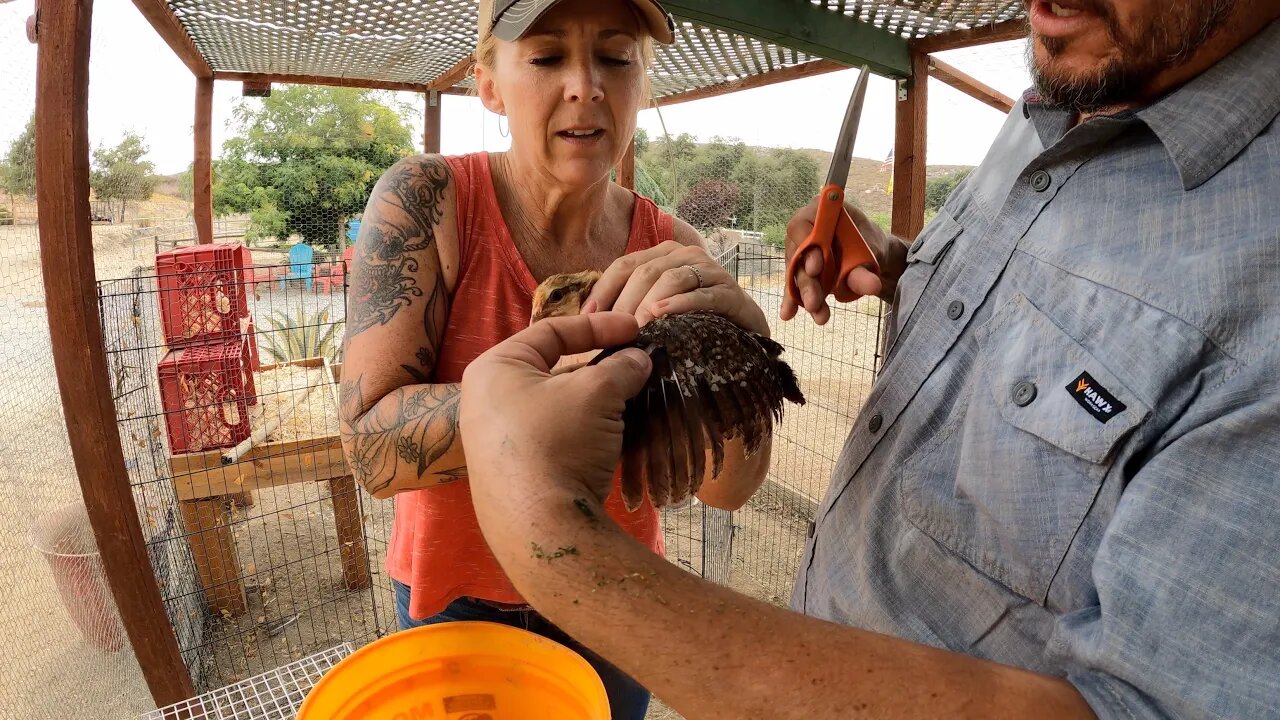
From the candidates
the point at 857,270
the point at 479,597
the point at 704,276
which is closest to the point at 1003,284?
the point at 857,270

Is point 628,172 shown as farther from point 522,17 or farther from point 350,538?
point 350,538

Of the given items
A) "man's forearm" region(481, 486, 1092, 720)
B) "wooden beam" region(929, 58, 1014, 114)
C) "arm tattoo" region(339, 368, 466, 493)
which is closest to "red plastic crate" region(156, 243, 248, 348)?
"arm tattoo" region(339, 368, 466, 493)

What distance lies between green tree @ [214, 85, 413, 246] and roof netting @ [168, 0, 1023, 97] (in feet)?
44.9

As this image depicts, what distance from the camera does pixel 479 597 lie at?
167cm

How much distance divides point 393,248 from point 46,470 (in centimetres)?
187

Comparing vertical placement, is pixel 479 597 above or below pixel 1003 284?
below

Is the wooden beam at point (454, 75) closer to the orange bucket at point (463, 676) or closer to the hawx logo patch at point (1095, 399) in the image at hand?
the orange bucket at point (463, 676)

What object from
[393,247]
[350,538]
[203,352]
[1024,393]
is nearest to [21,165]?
[393,247]

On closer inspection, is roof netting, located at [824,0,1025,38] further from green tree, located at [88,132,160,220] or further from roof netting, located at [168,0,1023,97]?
green tree, located at [88,132,160,220]

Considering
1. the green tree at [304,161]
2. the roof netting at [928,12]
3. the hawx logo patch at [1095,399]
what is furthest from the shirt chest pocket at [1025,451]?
the green tree at [304,161]

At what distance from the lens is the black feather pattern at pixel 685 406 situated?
3.61 feet

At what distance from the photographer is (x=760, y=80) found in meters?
4.64

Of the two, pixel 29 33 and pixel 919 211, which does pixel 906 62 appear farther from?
pixel 29 33

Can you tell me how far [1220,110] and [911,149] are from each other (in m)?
2.67
